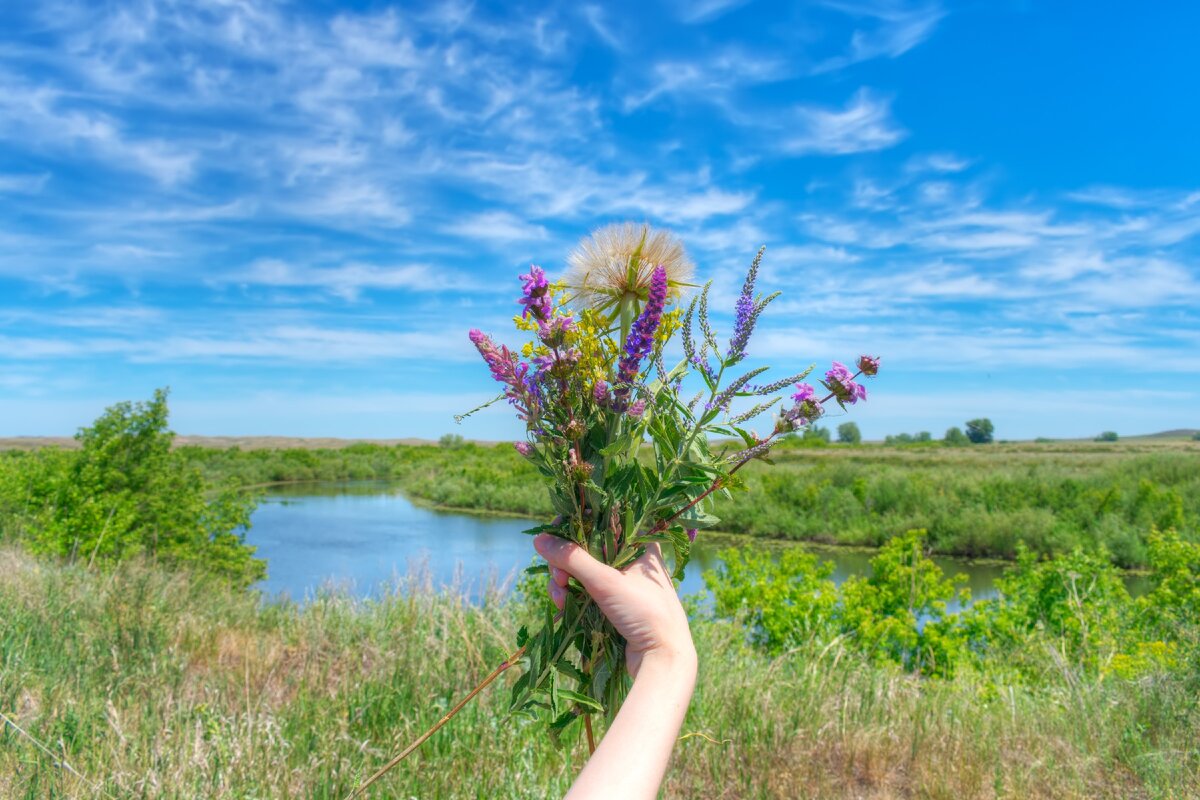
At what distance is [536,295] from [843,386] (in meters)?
0.60

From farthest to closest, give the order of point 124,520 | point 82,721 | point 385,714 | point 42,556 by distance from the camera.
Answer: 1. point 124,520
2. point 42,556
3. point 385,714
4. point 82,721

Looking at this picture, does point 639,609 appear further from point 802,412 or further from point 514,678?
point 514,678

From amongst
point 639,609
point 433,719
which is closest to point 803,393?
point 639,609

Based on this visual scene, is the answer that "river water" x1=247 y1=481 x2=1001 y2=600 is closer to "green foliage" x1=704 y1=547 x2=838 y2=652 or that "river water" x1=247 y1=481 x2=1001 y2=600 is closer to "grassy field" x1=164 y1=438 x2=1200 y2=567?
"grassy field" x1=164 y1=438 x2=1200 y2=567

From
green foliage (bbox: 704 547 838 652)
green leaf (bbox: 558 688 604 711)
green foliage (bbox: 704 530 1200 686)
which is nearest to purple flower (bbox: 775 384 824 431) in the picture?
green leaf (bbox: 558 688 604 711)

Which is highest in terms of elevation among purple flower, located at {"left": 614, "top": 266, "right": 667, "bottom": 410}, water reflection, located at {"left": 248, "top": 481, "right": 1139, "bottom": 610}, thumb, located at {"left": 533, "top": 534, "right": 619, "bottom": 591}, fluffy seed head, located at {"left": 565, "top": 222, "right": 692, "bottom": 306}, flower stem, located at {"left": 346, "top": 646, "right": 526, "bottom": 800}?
fluffy seed head, located at {"left": 565, "top": 222, "right": 692, "bottom": 306}

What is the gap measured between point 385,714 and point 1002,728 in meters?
3.05

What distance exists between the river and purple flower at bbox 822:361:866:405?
222 inches

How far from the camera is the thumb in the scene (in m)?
1.28

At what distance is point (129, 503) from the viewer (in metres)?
9.95

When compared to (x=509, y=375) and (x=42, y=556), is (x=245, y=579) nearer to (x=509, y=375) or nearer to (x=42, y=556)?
(x=42, y=556)

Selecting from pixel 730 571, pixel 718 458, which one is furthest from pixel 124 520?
pixel 718 458

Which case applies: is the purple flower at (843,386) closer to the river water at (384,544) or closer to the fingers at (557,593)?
the fingers at (557,593)

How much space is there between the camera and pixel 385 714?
10.9 ft
